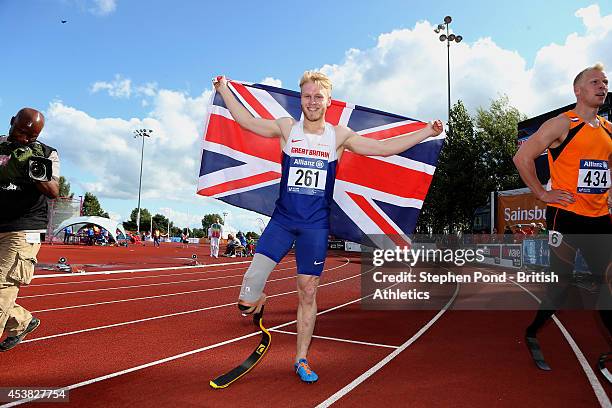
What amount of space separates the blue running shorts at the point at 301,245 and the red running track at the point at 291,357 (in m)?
0.93

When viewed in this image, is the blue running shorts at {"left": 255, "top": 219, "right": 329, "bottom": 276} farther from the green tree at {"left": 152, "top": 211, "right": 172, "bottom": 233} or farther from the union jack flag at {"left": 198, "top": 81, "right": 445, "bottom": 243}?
the green tree at {"left": 152, "top": 211, "right": 172, "bottom": 233}

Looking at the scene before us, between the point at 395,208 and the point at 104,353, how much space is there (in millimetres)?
3244

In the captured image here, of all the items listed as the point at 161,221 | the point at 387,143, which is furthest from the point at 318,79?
the point at 161,221

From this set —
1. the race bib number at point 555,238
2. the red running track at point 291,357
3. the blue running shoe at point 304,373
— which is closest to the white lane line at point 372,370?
the red running track at point 291,357

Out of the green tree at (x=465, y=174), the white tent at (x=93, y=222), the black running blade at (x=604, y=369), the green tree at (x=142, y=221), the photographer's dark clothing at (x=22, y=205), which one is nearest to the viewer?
the black running blade at (x=604, y=369)

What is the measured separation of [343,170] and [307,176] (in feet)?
5.31

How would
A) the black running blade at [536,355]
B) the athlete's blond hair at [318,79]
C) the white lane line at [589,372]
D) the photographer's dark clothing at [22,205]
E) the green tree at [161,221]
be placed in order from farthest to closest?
the green tree at [161,221] → the black running blade at [536,355] → the photographer's dark clothing at [22,205] → the athlete's blond hair at [318,79] → the white lane line at [589,372]

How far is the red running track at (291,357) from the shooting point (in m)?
3.22

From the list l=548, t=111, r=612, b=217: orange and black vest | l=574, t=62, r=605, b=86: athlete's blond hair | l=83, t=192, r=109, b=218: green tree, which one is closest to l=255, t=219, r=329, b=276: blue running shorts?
l=548, t=111, r=612, b=217: orange and black vest

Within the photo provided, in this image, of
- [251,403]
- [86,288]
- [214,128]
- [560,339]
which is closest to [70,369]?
[251,403]

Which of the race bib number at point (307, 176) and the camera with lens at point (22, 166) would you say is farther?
the camera with lens at point (22, 166)

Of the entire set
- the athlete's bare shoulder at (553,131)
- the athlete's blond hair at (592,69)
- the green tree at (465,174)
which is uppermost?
the green tree at (465,174)

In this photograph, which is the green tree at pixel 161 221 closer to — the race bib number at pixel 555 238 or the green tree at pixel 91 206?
the green tree at pixel 91 206

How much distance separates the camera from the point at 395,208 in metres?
4.77
